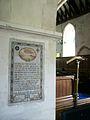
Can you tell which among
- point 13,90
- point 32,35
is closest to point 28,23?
point 32,35

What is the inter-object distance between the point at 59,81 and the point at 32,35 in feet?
9.75

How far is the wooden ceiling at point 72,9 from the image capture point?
29.2ft

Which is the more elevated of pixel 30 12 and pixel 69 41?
pixel 69 41

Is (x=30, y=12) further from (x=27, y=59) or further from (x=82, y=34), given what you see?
(x=82, y=34)

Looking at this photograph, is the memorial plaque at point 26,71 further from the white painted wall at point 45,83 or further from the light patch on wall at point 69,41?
the light patch on wall at point 69,41

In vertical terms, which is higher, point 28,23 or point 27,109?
point 28,23

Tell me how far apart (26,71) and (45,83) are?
321 millimetres

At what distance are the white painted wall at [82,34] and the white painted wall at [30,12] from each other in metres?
6.53

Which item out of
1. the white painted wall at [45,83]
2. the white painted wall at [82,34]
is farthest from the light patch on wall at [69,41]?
the white painted wall at [45,83]

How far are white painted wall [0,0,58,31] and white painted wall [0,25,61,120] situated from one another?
0.39 ft

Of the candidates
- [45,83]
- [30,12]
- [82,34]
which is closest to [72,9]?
[82,34]

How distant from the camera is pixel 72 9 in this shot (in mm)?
9961

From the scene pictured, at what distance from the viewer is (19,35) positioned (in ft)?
6.48

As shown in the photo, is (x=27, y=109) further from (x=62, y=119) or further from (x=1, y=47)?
(x=62, y=119)
